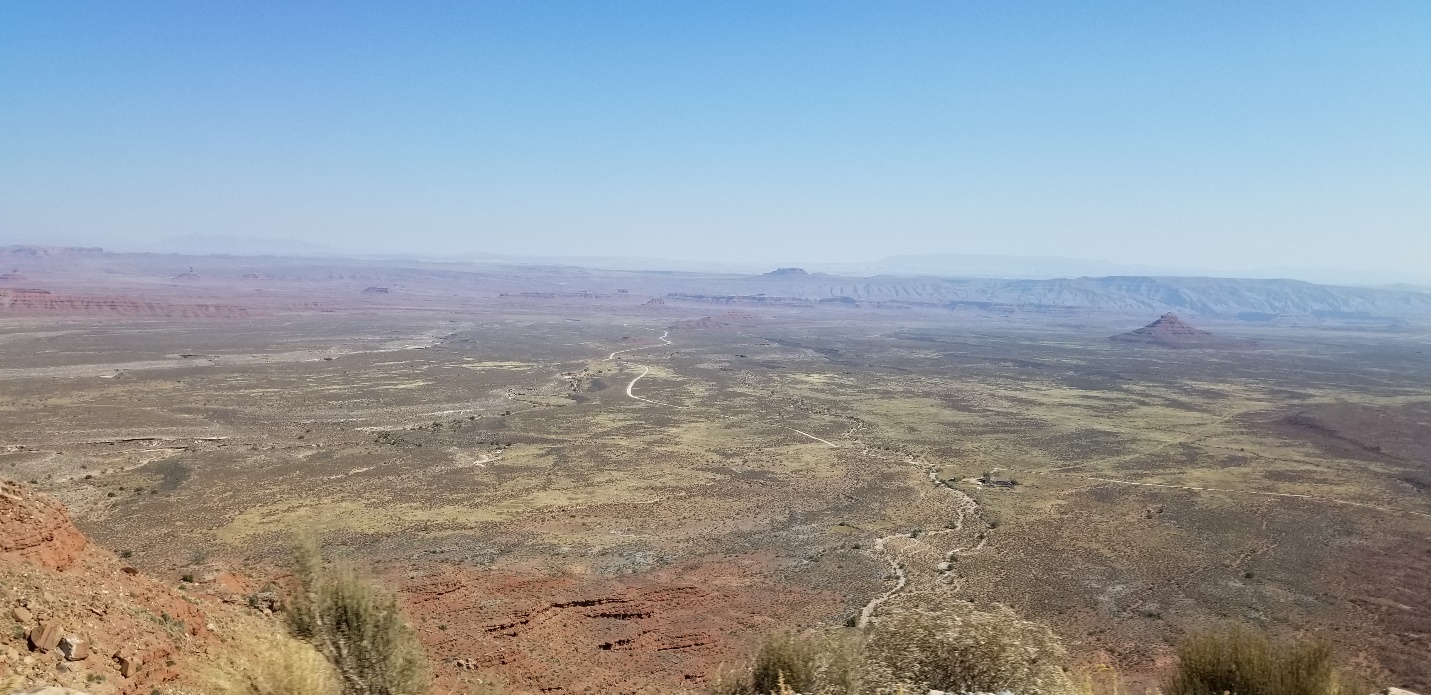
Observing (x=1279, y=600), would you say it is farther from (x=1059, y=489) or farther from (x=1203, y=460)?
(x=1203, y=460)

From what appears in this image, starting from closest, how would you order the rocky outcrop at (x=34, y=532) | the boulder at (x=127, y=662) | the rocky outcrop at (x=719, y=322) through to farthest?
the boulder at (x=127, y=662), the rocky outcrop at (x=34, y=532), the rocky outcrop at (x=719, y=322)

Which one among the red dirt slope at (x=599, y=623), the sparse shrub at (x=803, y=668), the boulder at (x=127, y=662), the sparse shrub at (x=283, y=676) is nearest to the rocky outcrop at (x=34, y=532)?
the boulder at (x=127, y=662)

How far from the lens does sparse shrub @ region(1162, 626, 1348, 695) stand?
828cm

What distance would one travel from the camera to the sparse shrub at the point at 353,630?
28.1 ft

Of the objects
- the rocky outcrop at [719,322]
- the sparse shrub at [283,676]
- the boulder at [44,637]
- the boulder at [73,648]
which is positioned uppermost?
the sparse shrub at [283,676]

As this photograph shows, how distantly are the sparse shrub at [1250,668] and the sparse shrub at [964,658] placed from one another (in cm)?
151

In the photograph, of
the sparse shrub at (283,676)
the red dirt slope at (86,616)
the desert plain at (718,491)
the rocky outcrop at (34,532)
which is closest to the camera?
the sparse shrub at (283,676)

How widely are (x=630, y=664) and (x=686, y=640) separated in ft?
5.96

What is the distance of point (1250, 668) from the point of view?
28.5ft

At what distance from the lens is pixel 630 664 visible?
15.9 m

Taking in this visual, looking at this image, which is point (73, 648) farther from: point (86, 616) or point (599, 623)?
point (599, 623)

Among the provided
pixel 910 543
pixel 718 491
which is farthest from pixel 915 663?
pixel 718 491

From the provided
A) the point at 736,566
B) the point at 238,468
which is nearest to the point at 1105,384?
the point at 736,566

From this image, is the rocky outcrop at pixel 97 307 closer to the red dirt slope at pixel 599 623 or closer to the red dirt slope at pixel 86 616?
the red dirt slope at pixel 599 623
